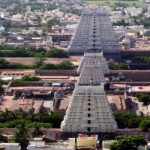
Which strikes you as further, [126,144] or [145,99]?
[145,99]

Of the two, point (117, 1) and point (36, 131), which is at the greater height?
point (36, 131)

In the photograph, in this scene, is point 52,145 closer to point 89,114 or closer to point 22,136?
point 22,136

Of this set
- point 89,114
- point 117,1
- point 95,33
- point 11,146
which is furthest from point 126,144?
point 117,1

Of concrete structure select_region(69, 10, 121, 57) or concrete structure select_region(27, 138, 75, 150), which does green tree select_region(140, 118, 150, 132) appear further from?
concrete structure select_region(69, 10, 121, 57)

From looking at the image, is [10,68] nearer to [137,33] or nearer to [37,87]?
[37,87]

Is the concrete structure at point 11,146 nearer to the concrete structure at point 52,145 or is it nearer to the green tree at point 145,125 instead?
the concrete structure at point 52,145

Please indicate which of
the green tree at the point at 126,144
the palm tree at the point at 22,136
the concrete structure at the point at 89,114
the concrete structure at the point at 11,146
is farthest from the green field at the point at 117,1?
the concrete structure at the point at 11,146

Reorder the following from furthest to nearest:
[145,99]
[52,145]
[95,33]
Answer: [95,33] → [145,99] → [52,145]

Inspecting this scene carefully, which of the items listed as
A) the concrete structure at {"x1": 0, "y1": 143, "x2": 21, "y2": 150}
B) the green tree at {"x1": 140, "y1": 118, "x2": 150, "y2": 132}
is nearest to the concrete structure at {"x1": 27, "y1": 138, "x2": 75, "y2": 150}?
the concrete structure at {"x1": 0, "y1": 143, "x2": 21, "y2": 150}
